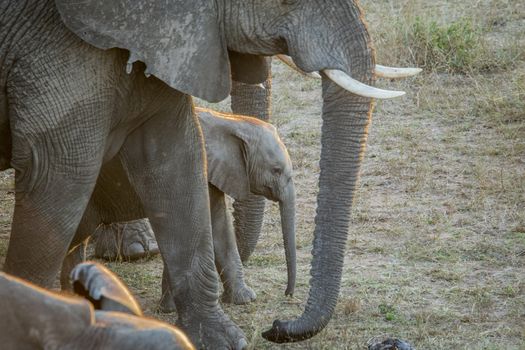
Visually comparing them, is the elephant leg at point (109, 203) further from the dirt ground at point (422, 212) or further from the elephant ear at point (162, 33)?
the elephant ear at point (162, 33)

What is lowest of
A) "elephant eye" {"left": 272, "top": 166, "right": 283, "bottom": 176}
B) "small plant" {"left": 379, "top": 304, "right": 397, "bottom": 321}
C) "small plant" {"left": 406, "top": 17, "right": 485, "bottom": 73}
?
"small plant" {"left": 379, "top": 304, "right": 397, "bottom": 321}

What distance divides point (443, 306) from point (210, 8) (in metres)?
2.07

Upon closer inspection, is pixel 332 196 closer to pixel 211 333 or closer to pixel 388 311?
pixel 211 333

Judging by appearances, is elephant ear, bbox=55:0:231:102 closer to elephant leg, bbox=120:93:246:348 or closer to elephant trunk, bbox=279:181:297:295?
elephant leg, bbox=120:93:246:348

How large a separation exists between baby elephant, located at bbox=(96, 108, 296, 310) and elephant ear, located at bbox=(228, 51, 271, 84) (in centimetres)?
105

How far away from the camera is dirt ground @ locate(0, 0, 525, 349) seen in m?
6.59

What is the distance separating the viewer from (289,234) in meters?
6.87

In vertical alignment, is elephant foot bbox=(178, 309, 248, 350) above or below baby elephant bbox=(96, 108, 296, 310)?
below

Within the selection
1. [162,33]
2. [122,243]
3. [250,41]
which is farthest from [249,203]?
[162,33]

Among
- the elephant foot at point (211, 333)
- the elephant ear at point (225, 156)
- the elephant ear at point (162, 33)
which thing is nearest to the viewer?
the elephant ear at point (162, 33)

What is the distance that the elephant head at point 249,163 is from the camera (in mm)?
6809

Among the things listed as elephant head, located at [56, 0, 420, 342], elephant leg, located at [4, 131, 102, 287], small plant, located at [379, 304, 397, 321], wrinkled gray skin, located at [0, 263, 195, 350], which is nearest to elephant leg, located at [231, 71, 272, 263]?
small plant, located at [379, 304, 397, 321]

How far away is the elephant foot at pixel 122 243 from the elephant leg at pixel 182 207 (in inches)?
61.9

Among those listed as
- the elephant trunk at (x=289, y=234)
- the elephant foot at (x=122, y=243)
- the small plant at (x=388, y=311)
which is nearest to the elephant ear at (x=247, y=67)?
the elephant trunk at (x=289, y=234)
